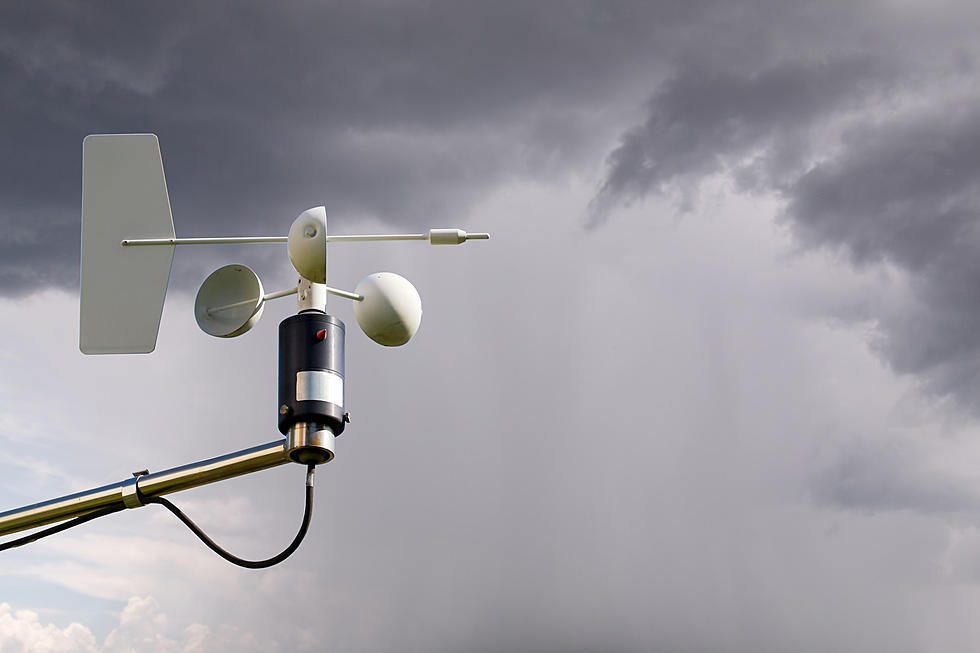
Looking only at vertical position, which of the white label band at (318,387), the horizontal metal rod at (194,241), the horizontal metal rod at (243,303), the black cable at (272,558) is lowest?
the black cable at (272,558)

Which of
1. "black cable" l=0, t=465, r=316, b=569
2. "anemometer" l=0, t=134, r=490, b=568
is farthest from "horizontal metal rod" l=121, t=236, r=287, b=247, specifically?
"black cable" l=0, t=465, r=316, b=569

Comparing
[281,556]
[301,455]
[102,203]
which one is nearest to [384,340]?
[301,455]

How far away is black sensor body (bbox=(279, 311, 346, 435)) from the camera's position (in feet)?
23.0

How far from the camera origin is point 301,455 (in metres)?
7.13

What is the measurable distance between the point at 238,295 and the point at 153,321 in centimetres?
163

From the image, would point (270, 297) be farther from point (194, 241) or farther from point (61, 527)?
point (61, 527)

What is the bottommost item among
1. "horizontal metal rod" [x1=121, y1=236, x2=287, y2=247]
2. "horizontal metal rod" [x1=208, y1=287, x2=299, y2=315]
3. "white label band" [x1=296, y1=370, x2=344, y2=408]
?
"white label band" [x1=296, y1=370, x2=344, y2=408]

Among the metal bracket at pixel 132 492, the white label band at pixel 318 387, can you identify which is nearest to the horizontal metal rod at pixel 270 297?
the white label band at pixel 318 387

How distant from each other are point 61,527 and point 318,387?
283 centimetres

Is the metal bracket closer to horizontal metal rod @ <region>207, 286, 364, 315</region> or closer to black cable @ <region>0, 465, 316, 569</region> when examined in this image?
black cable @ <region>0, 465, 316, 569</region>

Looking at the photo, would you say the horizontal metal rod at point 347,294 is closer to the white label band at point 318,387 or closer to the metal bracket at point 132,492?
the white label band at point 318,387

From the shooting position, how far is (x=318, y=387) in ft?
23.1

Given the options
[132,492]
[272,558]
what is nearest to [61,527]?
[132,492]

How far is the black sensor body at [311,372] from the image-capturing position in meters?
7.01
